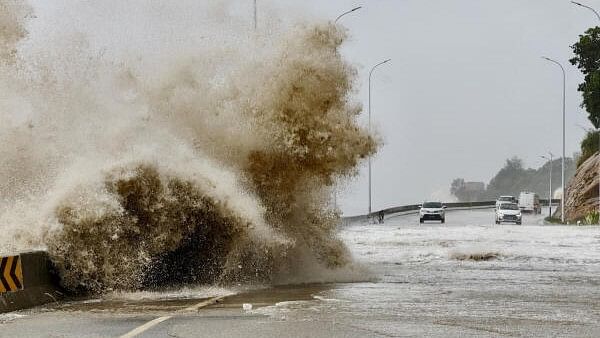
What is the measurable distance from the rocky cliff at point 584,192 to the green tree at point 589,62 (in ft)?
13.5

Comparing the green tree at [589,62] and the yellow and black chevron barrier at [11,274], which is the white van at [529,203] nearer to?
the green tree at [589,62]

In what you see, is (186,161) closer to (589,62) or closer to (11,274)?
(11,274)

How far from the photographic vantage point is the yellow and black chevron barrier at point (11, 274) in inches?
541

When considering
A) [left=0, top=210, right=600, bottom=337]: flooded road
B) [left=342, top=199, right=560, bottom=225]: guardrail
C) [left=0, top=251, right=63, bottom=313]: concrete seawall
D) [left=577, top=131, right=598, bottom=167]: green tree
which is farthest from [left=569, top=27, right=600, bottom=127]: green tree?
[left=0, top=251, right=63, bottom=313]: concrete seawall

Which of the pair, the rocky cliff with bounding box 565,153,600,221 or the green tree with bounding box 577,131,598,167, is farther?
the green tree with bounding box 577,131,598,167

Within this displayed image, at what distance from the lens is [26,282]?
14.4 m

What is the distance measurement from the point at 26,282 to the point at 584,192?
222 ft

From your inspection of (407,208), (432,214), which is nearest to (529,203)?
(407,208)


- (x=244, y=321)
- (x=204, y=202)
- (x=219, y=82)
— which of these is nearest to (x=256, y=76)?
(x=219, y=82)

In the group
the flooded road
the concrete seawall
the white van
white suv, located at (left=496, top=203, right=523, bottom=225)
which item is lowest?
the flooded road

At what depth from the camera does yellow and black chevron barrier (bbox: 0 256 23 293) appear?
1374 cm

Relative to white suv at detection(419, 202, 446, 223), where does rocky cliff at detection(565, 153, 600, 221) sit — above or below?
above

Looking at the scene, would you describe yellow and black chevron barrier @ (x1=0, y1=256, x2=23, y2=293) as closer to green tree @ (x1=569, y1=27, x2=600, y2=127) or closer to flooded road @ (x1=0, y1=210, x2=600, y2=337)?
flooded road @ (x1=0, y1=210, x2=600, y2=337)

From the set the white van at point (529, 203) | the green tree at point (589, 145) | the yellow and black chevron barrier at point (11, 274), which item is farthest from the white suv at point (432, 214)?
the yellow and black chevron barrier at point (11, 274)
